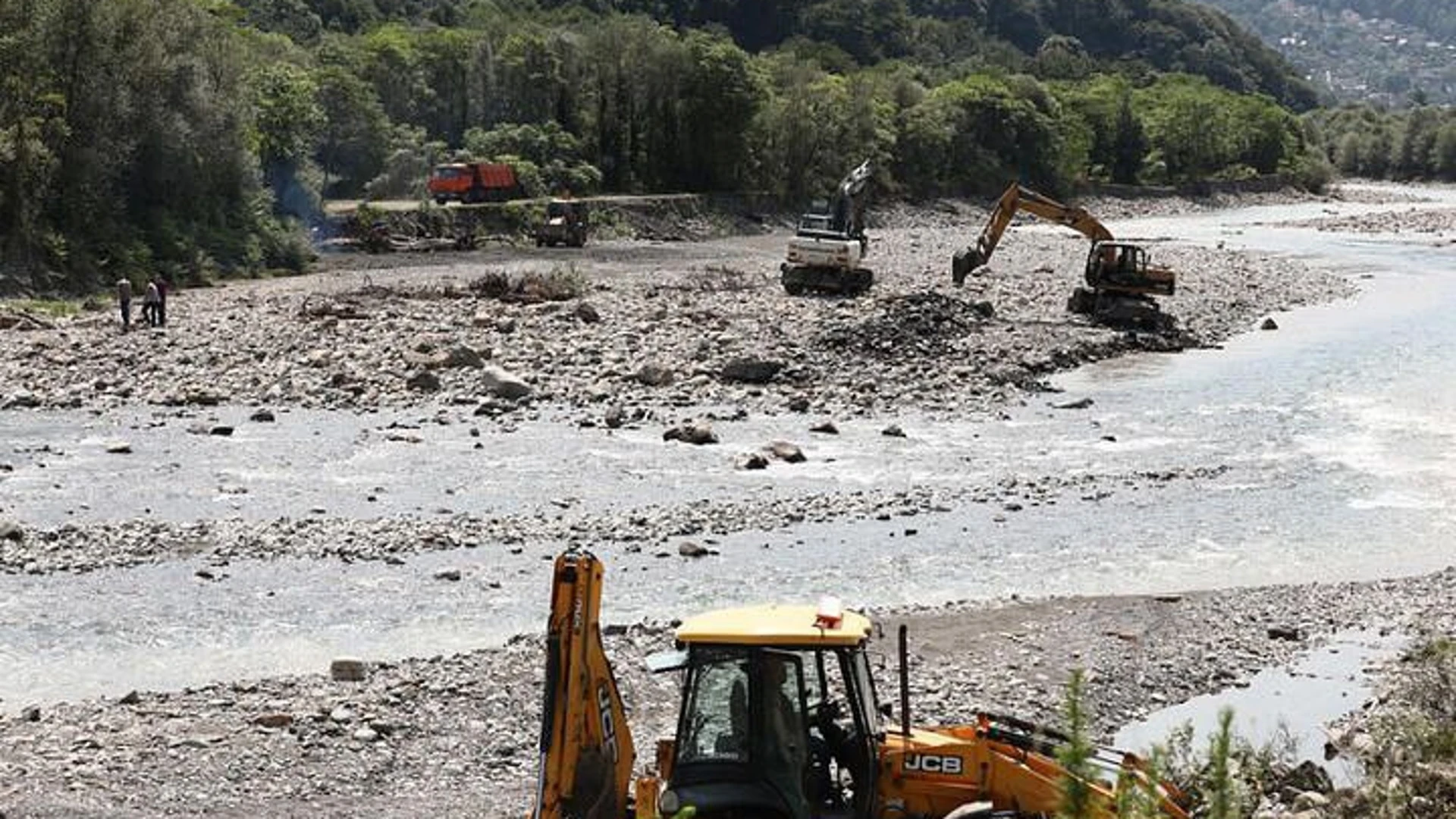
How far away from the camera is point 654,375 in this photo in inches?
1273

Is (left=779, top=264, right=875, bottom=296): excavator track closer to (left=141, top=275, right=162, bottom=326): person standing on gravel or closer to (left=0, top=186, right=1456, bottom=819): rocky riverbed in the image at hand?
(left=0, top=186, right=1456, bottom=819): rocky riverbed

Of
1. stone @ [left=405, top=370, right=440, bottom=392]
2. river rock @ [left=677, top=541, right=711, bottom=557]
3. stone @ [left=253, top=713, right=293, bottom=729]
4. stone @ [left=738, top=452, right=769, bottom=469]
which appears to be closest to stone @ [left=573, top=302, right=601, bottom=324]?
stone @ [left=405, top=370, right=440, bottom=392]

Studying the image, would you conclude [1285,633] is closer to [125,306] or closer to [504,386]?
[504,386]

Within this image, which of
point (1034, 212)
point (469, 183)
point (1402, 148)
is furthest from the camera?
point (1402, 148)

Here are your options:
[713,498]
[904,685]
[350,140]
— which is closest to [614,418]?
[713,498]

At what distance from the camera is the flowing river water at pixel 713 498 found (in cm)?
1730

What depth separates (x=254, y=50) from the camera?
68.9 m

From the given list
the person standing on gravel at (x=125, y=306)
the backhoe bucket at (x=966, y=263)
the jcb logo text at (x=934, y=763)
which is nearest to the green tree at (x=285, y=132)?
the person standing on gravel at (x=125, y=306)

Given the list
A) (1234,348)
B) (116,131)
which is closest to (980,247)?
(1234,348)

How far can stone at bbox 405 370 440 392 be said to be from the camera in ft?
103

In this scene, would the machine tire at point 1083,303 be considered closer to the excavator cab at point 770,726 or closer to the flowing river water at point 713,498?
the flowing river water at point 713,498

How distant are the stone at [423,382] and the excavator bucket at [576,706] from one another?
23247 mm

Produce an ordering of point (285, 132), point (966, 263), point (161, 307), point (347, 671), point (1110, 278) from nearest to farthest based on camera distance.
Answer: point (347, 671)
point (161, 307)
point (1110, 278)
point (966, 263)
point (285, 132)

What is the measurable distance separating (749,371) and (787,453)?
264 inches
